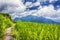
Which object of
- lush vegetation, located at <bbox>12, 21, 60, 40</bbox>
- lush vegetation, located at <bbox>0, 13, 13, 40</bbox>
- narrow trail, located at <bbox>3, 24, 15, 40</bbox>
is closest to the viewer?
lush vegetation, located at <bbox>12, 21, 60, 40</bbox>

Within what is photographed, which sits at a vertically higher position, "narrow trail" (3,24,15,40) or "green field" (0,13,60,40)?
"green field" (0,13,60,40)

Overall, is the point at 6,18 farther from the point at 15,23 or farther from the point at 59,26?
the point at 59,26

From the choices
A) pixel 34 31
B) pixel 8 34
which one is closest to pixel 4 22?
pixel 8 34

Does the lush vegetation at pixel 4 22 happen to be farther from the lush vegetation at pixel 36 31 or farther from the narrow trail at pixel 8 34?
the lush vegetation at pixel 36 31

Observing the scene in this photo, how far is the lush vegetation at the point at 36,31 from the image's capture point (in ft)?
11.2

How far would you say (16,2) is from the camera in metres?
4.18

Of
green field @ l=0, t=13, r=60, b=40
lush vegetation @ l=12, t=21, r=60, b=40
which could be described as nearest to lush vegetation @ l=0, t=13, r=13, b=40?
green field @ l=0, t=13, r=60, b=40

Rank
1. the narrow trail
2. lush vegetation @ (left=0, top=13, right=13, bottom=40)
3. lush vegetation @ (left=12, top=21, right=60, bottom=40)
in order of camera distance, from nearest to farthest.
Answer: lush vegetation @ (left=12, top=21, right=60, bottom=40)
the narrow trail
lush vegetation @ (left=0, top=13, right=13, bottom=40)

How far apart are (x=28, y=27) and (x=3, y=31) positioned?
530mm

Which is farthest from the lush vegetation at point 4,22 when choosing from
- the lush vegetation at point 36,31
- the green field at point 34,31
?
the lush vegetation at point 36,31

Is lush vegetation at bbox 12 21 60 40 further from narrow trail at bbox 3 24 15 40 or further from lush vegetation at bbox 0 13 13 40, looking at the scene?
lush vegetation at bbox 0 13 13 40

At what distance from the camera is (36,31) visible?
353 centimetres

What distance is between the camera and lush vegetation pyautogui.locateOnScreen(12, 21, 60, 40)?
3426 mm

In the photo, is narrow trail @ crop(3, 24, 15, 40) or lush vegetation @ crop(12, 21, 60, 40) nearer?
lush vegetation @ crop(12, 21, 60, 40)
